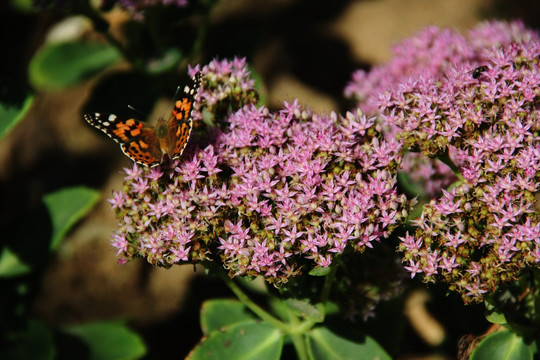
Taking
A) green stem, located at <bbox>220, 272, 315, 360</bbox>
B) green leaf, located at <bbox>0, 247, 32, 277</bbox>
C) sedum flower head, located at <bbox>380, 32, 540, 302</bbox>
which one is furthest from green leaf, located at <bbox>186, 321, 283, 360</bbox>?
green leaf, located at <bbox>0, 247, 32, 277</bbox>

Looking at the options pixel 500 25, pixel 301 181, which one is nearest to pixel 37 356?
pixel 301 181

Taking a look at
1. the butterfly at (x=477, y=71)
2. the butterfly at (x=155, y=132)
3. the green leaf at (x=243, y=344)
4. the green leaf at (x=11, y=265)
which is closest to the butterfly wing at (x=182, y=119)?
the butterfly at (x=155, y=132)

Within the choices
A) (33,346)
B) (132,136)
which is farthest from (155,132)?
(33,346)

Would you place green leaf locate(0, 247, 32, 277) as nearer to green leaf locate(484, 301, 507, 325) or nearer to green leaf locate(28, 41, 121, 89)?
green leaf locate(28, 41, 121, 89)

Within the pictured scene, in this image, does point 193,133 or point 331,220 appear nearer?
point 331,220

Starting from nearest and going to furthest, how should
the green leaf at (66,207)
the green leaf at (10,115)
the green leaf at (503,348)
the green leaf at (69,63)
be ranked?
the green leaf at (503,348), the green leaf at (10,115), the green leaf at (66,207), the green leaf at (69,63)

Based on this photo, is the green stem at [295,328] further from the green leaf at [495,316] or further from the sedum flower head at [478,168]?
the green leaf at [495,316]

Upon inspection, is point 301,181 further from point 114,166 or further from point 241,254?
point 114,166

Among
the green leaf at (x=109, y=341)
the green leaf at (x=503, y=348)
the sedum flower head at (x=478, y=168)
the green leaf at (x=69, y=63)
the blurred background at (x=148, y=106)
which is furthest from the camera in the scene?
the blurred background at (x=148, y=106)
